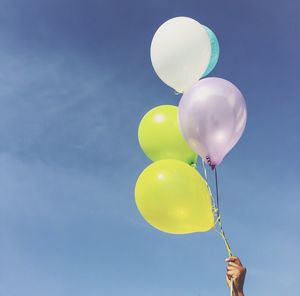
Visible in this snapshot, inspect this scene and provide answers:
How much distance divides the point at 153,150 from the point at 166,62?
1.46 meters

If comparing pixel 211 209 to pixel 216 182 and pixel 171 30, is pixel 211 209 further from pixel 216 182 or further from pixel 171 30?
pixel 171 30

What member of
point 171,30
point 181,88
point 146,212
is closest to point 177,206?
point 146,212

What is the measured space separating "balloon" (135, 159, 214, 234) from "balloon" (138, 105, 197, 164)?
700 mm

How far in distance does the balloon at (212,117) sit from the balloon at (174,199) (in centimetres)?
42

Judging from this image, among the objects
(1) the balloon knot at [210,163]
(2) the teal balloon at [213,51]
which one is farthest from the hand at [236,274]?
(2) the teal balloon at [213,51]

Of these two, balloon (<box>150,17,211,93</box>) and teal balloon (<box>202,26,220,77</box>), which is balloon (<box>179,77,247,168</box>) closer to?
balloon (<box>150,17,211,93</box>)

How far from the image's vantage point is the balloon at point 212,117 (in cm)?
570

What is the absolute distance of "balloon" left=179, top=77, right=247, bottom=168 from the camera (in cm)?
570

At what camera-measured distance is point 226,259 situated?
15.5ft

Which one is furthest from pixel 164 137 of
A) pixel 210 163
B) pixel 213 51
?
pixel 213 51

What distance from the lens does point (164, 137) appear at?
21.5 ft

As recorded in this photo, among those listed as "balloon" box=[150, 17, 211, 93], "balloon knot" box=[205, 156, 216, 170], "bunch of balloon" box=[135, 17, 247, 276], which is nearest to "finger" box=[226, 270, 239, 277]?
"bunch of balloon" box=[135, 17, 247, 276]

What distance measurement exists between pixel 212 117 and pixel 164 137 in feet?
3.58

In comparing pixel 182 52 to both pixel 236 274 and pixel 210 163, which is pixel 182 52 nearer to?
pixel 210 163
